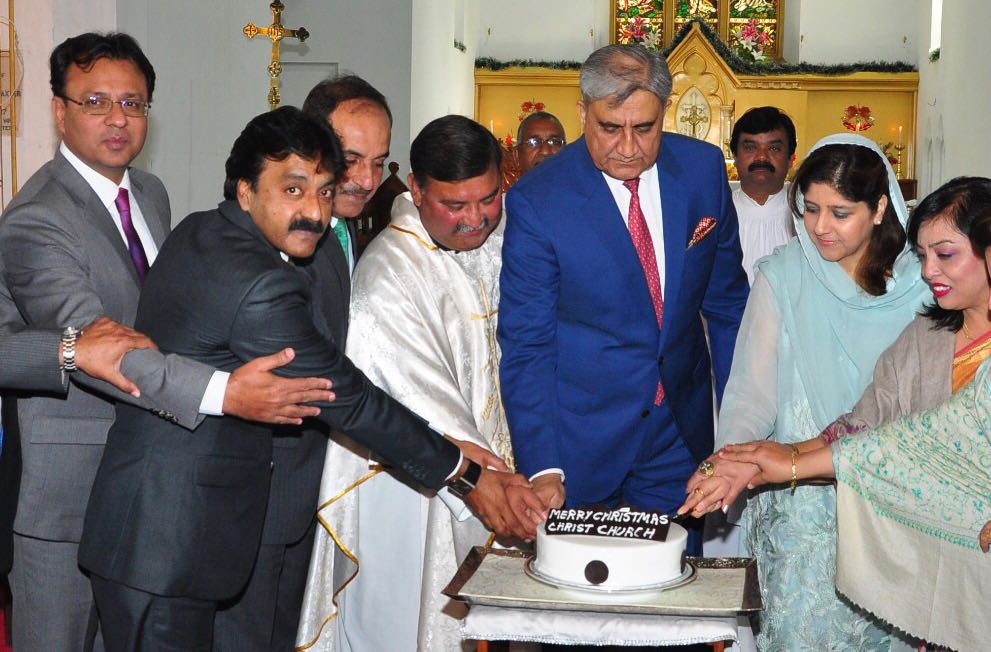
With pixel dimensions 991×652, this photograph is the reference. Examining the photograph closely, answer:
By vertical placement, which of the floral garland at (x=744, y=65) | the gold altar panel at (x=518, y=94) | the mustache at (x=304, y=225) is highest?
the floral garland at (x=744, y=65)

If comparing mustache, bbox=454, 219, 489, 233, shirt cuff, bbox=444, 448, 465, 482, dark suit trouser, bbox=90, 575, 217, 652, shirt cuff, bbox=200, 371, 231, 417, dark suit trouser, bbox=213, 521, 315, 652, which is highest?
mustache, bbox=454, 219, 489, 233

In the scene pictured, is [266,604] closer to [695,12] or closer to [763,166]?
[763,166]

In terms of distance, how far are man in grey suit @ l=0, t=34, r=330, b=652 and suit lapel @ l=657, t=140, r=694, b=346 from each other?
1.06 m

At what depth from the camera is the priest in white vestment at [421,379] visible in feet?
10.0

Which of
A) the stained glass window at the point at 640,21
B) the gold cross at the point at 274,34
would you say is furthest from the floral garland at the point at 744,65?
the gold cross at the point at 274,34

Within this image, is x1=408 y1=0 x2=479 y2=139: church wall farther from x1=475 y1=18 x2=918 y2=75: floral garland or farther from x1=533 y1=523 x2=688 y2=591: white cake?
x1=533 y1=523 x2=688 y2=591: white cake

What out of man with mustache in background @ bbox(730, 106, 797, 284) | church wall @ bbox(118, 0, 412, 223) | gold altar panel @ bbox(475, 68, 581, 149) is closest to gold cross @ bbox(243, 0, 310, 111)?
church wall @ bbox(118, 0, 412, 223)

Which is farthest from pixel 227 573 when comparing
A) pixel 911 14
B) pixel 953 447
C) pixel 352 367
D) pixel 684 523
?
pixel 911 14

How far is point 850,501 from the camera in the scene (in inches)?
111

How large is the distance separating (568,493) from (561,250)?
67cm

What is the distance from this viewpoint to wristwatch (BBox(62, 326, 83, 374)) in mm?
2656

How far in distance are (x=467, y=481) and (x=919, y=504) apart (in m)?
1.04

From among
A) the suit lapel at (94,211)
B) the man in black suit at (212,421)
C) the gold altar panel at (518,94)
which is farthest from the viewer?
the gold altar panel at (518,94)

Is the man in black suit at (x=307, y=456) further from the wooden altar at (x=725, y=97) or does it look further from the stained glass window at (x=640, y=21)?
the stained glass window at (x=640, y=21)
